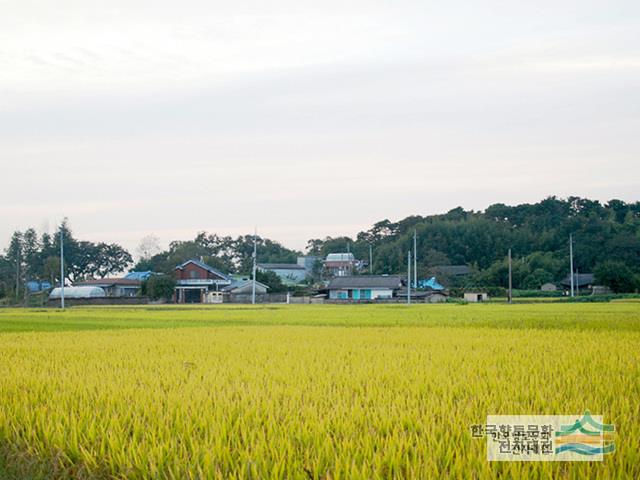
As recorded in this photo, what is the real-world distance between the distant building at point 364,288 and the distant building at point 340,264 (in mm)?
17538

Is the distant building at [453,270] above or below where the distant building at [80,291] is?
above

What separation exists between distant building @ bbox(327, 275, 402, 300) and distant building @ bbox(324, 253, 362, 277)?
17.5 meters

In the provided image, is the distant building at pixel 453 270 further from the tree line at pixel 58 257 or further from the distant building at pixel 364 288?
the tree line at pixel 58 257

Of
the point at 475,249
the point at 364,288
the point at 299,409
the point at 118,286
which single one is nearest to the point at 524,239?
the point at 475,249

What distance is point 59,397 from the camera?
619 centimetres

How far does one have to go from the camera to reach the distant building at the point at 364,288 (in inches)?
2320

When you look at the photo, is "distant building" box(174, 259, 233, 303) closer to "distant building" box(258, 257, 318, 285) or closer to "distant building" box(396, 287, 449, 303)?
"distant building" box(396, 287, 449, 303)

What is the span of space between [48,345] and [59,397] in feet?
22.7

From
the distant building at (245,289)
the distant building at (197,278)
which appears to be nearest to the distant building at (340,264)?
the distant building at (197,278)

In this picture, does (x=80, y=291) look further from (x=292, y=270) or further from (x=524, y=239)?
(x=524, y=239)

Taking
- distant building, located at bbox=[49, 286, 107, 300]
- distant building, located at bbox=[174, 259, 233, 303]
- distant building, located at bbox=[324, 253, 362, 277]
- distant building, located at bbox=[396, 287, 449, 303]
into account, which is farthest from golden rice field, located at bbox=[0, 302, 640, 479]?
distant building, located at bbox=[324, 253, 362, 277]

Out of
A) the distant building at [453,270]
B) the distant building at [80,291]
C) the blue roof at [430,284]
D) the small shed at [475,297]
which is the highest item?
the distant building at [453,270]
